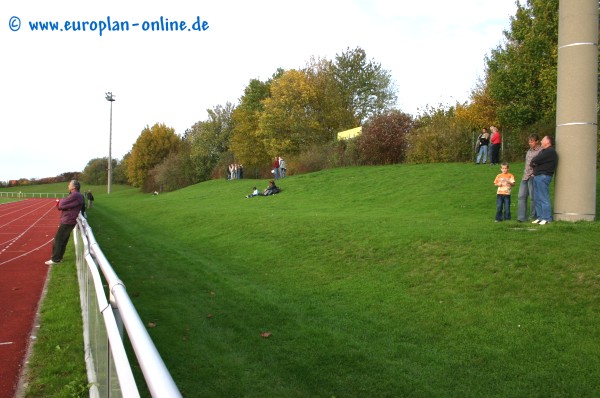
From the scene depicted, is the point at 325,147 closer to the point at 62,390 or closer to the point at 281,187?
the point at 281,187

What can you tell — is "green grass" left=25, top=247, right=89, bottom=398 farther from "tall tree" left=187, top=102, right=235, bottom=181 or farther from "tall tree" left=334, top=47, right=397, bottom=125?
"tall tree" left=187, top=102, right=235, bottom=181

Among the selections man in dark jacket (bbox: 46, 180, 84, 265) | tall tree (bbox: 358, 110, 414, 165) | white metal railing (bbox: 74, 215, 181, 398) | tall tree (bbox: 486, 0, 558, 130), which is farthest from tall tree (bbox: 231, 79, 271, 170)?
white metal railing (bbox: 74, 215, 181, 398)

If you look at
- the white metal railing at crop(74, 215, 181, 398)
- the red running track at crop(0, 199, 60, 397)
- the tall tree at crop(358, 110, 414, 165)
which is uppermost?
the tall tree at crop(358, 110, 414, 165)

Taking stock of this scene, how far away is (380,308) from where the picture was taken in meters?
7.60

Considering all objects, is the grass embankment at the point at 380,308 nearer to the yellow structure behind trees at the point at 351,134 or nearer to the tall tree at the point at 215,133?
the yellow structure behind trees at the point at 351,134

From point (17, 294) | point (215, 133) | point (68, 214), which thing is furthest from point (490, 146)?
point (215, 133)

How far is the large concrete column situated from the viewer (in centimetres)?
1070

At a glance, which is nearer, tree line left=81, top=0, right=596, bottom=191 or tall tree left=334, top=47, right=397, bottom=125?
tree line left=81, top=0, right=596, bottom=191

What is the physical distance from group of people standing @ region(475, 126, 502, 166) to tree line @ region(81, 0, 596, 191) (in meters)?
2.61

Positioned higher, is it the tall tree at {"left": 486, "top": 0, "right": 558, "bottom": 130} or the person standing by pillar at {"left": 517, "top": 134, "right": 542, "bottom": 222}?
the tall tree at {"left": 486, "top": 0, "right": 558, "bottom": 130}

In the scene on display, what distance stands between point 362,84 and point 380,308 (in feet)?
177

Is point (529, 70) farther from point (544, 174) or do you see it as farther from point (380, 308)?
point (380, 308)

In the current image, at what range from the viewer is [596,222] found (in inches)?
418

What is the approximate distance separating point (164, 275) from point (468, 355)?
7302 mm
